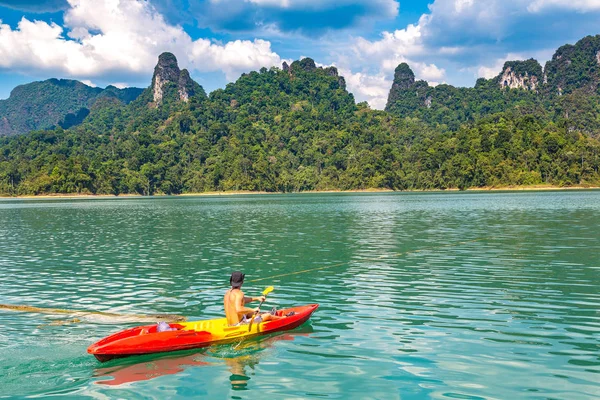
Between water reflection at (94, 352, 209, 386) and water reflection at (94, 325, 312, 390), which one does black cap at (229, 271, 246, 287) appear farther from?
water reflection at (94, 352, 209, 386)

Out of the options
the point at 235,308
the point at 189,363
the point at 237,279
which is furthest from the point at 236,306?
the point at 189,363

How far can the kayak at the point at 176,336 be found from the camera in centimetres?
1203

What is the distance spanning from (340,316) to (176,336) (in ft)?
17.1

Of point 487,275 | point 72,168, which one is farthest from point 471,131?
point 487,275

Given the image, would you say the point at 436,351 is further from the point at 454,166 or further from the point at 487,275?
the point at 454,166

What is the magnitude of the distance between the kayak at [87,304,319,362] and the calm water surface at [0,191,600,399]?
0.26 meters

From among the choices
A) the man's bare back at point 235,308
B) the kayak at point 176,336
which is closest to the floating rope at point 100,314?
the man's bare back at point 235,308

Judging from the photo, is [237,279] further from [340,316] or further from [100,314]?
[100,314]

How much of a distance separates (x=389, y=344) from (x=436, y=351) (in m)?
1.14

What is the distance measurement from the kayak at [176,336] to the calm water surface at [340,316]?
0.84 feet

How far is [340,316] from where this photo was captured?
635 inches

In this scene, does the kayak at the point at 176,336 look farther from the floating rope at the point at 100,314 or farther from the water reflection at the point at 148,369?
the floating rope at the point at 100,314

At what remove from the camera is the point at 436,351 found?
41.0 ft

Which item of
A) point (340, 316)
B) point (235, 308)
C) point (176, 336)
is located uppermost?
point (235, 308)
